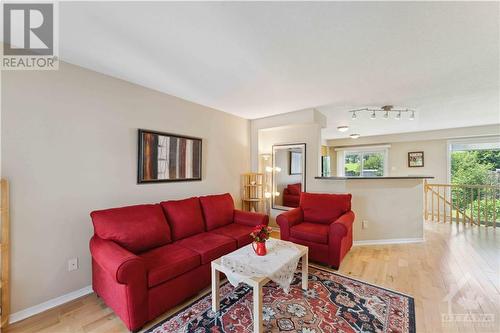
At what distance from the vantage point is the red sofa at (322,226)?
254cm

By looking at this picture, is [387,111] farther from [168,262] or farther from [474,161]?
[168,262]

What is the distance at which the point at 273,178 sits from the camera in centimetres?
427

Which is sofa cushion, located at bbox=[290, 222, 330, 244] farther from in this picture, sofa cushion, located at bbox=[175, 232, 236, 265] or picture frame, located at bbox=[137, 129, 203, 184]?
picture frame, located at bbox=[137, 129, 203, 184]

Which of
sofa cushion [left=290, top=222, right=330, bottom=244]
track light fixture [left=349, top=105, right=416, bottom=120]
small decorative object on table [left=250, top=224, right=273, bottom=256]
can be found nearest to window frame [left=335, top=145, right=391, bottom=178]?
track light fixture [left=349, top=105, right=416, bottom=120]

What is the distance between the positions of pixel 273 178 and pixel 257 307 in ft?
9.52

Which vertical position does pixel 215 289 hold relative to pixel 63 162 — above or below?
below

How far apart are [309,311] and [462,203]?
5.38 meters

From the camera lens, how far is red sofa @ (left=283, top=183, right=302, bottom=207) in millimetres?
3965

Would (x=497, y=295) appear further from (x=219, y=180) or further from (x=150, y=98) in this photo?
(x=150, y=98)

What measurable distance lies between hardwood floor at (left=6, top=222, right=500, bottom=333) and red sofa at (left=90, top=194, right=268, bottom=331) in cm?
21

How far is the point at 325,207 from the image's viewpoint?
3.09 m

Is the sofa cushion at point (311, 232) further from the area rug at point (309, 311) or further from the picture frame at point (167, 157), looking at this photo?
the picture frame at point (167, 157)

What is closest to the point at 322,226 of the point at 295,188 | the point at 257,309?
the point at 295,188

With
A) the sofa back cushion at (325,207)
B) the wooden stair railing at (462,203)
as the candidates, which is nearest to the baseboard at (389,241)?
the sofa back cushion at (325,207)
